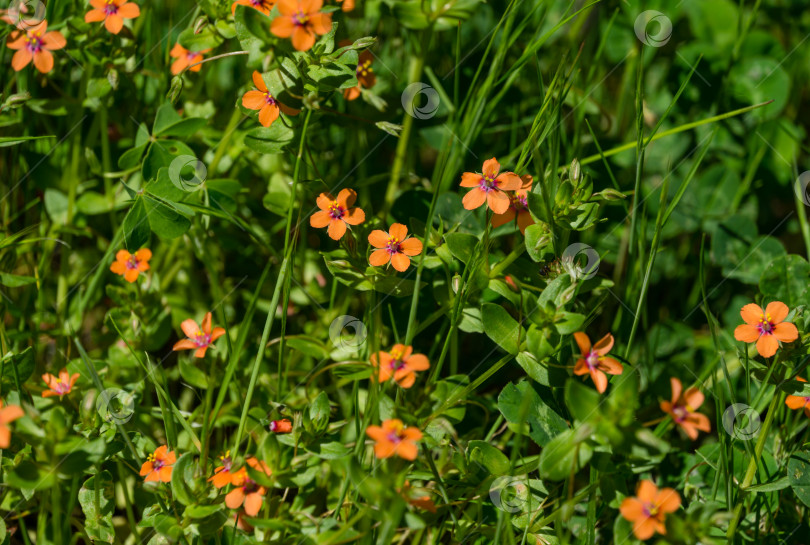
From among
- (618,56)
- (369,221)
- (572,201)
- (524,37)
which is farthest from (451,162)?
(618,56)

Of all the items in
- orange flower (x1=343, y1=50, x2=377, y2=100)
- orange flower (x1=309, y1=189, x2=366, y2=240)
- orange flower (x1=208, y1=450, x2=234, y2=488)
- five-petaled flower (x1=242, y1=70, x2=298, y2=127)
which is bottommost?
orange flower (x1=208, y1=450, x2=234, y2=488)

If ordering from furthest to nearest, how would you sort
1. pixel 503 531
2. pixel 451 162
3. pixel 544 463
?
pixel 451 162 → pixel 503 531 → pixel 544 463

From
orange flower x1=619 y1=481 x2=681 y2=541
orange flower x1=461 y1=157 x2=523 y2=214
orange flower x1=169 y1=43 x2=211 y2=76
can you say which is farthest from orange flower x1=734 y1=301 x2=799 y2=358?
orange flower x1=169 y1=43 x2=211 y2=76

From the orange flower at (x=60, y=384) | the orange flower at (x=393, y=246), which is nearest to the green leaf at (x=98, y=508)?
the orange flower at (x=60, y=384)

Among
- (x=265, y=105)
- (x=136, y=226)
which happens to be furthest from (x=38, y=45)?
(x=265, y=105)

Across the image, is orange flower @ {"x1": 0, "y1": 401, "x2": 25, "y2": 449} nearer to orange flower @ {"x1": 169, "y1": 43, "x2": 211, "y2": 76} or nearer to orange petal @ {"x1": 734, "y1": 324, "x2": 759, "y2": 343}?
orange flower @ {"x1": 169, "y1": 43, "x2": 211, "y2": 76}

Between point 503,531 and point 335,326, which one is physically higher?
point 335,326

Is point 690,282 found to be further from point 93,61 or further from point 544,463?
point 93,61
